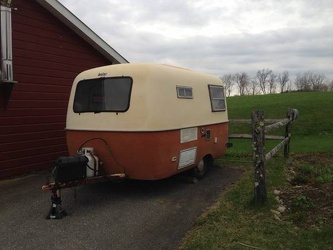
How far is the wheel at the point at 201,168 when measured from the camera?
8.24m

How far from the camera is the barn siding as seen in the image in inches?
351

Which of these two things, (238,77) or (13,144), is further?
(238,77)

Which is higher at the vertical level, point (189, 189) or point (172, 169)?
point (172, 169)

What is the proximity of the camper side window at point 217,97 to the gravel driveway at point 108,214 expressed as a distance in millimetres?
1789

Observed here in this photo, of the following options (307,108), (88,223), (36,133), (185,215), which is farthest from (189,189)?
(307,108)

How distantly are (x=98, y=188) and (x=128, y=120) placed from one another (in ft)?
6.40

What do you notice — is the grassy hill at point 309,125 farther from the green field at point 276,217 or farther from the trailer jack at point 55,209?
the trailer jack at point 55,209

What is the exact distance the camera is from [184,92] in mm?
7555

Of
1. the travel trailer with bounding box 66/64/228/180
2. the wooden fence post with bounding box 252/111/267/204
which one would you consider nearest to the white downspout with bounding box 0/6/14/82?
the travel trailer with bounding box 66/64/228/180

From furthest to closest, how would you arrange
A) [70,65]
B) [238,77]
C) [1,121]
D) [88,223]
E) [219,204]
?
[238,77] < [70,65] < [1,121] < [219,204] < [88,223]

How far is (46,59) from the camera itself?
32.3 ft

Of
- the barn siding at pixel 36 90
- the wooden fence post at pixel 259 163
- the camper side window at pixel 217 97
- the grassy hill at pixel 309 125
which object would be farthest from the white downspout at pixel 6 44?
the grassy hill at pixel 309 125

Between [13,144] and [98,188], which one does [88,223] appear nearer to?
[98,188]

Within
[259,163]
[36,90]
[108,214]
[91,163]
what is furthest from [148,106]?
[36,90]
